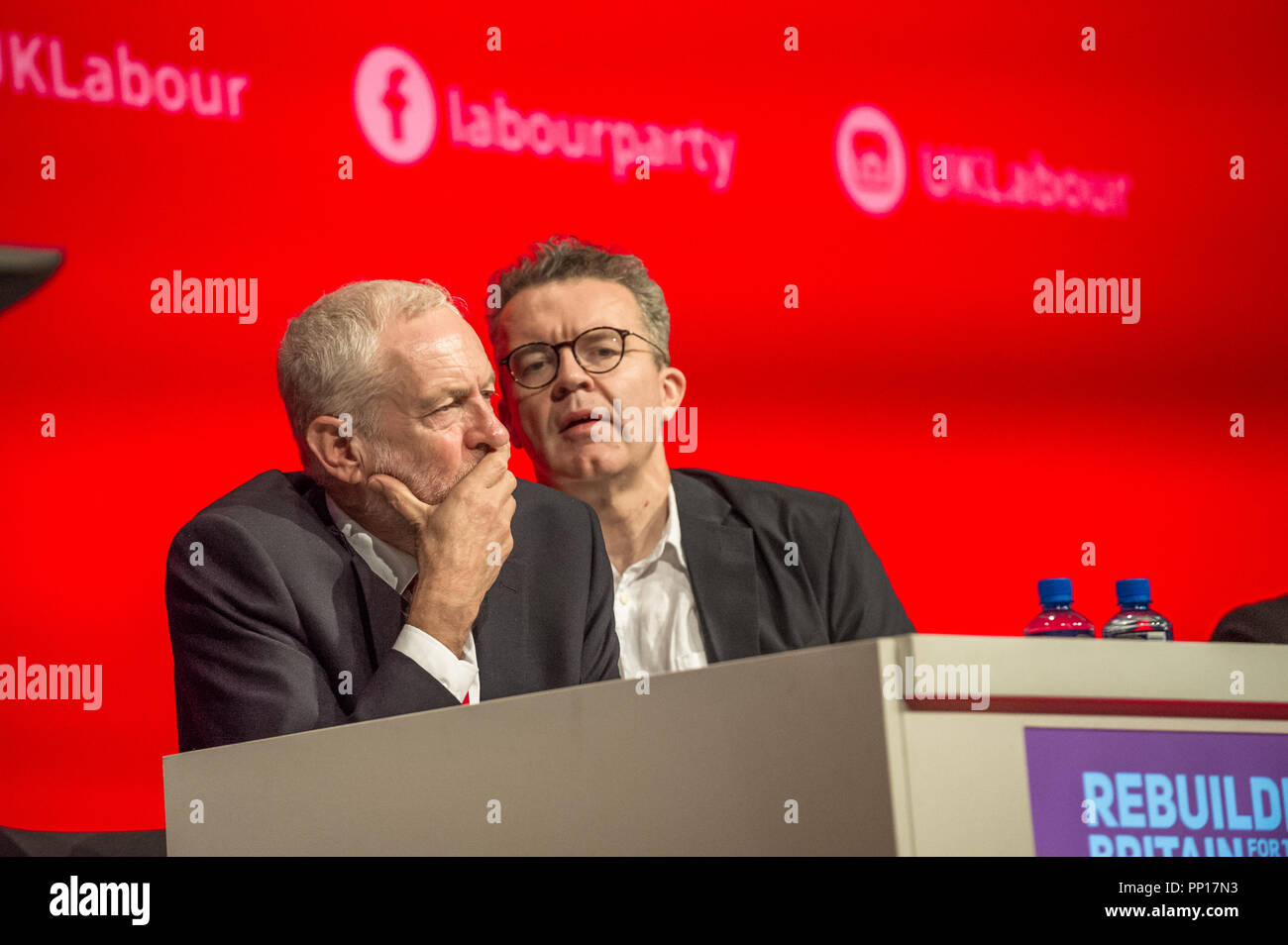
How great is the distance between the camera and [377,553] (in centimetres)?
184

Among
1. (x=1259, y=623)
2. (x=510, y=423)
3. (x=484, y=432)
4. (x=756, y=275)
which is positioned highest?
(x=756, y=275)

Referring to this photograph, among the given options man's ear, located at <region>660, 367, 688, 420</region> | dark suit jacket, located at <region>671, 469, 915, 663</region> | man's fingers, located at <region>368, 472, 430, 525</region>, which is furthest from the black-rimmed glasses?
man's fingers, located at <region>368, 472, 430, 525</region>

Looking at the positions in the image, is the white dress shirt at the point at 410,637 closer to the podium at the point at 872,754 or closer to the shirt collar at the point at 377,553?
the shirt collar at the point at 377,553

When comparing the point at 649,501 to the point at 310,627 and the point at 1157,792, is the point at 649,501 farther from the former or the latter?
the point at 1157,792

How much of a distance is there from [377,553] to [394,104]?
4.01ft

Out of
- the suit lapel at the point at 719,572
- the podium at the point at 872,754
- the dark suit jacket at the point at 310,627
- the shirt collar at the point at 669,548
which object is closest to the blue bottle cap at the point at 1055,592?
the podium at the point at 872,754

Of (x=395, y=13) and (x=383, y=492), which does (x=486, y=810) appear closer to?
(x=383, y=492)

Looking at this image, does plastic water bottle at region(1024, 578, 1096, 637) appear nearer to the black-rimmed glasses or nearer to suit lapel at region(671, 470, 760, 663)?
suit lapel at region(671, 470, 760, 663)

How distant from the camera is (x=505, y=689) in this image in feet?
5.33

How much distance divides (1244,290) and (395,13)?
1.89 metres

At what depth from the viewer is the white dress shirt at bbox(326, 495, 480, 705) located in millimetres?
1484

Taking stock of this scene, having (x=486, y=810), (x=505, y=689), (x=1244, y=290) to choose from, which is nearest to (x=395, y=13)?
(x=505, y=689)

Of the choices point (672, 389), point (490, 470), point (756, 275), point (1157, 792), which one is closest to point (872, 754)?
point (1157, 792)

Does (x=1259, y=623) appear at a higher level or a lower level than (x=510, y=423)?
lower
